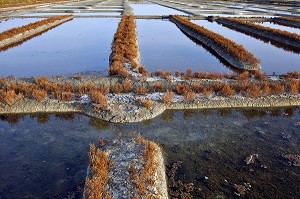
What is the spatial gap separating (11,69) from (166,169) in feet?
58.6

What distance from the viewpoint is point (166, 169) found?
12.0 m

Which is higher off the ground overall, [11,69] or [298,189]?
[11,69]

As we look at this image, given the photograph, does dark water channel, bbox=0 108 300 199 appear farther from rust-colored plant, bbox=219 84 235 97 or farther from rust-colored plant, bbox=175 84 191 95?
rust-colored plant, bbox=175 84 191 95

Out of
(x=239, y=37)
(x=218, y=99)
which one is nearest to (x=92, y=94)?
(x=218, y=99)

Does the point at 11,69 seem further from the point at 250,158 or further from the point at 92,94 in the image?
the point at 250,158

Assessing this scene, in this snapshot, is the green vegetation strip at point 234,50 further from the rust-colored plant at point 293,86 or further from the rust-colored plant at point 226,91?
the rust-colored plant at point 226,91

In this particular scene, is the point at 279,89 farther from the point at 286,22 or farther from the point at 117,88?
the point at 286,22

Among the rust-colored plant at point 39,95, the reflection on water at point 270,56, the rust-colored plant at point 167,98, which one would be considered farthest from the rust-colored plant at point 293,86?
the rust-colored plant at point 39,95

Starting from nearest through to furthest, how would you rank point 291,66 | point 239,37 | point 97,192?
1. point 97,192
2. point 291,66
3. point 239,37

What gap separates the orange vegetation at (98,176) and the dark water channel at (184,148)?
0.62 meters

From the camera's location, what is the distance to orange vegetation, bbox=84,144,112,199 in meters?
9.66

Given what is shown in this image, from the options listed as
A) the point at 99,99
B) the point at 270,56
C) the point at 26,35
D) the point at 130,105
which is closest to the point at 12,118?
the point at 99,99

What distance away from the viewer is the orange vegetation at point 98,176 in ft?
31.7

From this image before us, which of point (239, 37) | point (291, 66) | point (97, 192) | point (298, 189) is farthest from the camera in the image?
point (239, 37)
